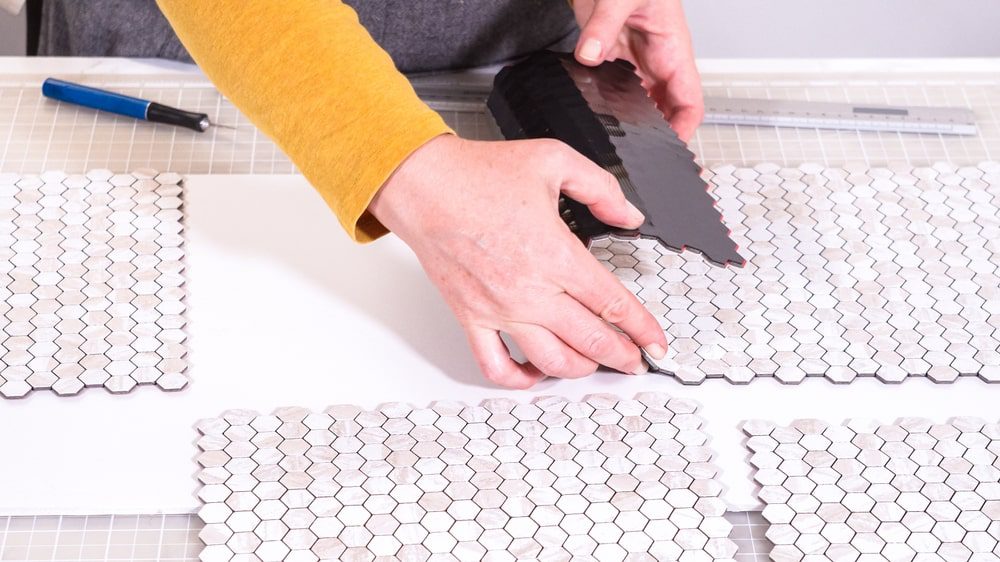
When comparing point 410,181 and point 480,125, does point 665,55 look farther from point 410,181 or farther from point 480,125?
point 410,181

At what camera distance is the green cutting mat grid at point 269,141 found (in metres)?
1.01

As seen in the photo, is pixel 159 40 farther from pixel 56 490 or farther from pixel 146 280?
pixel 56 490

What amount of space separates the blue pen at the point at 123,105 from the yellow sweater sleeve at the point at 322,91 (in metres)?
0.19

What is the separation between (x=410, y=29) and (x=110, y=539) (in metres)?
0.61

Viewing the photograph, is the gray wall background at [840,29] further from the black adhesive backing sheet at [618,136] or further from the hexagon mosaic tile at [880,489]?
the hexagon mosaic tile at [880,489]

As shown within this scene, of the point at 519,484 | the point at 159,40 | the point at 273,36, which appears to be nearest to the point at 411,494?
the point at 519,484

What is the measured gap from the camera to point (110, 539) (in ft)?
2.41

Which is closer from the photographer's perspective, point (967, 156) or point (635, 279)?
point (635, 279)

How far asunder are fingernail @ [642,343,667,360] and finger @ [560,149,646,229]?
96mm

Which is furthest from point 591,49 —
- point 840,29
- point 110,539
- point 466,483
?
point 840,29

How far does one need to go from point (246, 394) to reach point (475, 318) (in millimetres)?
187

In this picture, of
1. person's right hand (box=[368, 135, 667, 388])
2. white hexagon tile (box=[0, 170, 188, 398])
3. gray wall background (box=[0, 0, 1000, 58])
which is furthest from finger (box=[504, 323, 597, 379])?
gray wall background (box=[0, 0, 1000, 58])

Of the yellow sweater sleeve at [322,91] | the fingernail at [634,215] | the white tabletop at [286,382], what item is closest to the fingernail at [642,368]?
the white tabletop at [286,382]

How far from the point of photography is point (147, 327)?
85 centimetres
